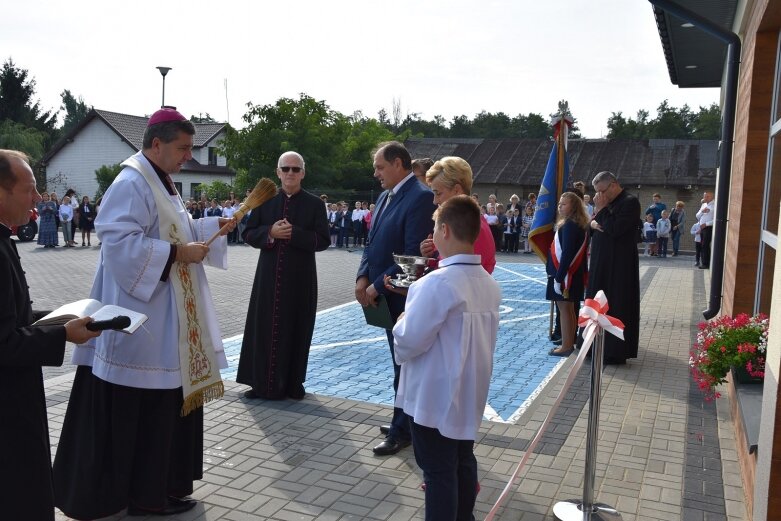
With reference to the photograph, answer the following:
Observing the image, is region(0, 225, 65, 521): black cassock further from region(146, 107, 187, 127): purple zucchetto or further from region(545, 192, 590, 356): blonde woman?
region(545, 192, 590, 356): blonde woman

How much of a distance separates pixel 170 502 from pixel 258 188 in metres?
2.22

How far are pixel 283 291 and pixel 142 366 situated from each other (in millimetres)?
2681

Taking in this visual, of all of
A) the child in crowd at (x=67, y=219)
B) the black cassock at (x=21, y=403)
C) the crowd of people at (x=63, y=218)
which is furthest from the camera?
the child in crowd at (x=67, y=219)

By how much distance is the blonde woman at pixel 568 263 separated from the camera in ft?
29.8

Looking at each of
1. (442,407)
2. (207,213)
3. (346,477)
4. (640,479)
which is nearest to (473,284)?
(442,407)

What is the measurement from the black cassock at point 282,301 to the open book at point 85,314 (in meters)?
3.18

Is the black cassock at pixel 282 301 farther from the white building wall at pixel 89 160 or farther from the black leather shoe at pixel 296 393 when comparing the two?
the white building wall at pixel 89 160

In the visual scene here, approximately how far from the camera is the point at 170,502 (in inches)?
176

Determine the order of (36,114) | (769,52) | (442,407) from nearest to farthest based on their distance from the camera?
(442,407)
(769,52)
(36,114)

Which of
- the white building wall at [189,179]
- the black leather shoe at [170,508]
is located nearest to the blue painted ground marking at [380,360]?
the black leather shoe at [170,508]

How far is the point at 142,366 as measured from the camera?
4.24 metres

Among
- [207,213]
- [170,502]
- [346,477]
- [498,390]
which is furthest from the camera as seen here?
[207,213]

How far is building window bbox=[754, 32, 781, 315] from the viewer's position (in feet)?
20.1

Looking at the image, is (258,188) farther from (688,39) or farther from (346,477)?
(688,39)
